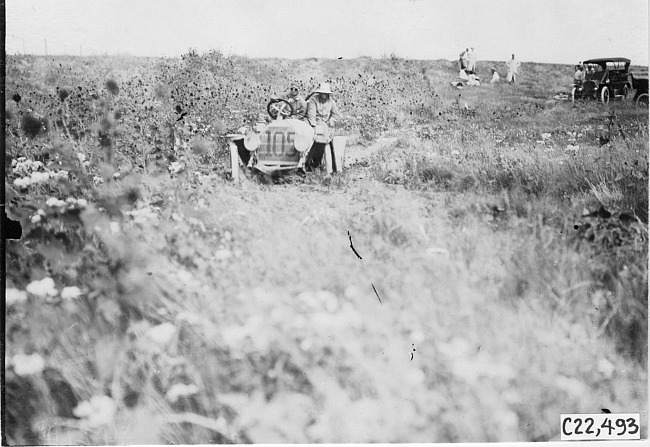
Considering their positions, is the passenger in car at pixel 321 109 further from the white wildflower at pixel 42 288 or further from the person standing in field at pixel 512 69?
the white wildflower at pixel 42 288

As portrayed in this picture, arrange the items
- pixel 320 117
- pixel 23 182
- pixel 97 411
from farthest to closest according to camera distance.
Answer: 1. pixel 320 117
2. pixel 23 182
3. pixel 97 411

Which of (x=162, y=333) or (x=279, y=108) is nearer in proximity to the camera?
(x=162, y=333)

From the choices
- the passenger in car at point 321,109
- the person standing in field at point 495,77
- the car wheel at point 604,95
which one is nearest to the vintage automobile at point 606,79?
the car wheel at point 604,95

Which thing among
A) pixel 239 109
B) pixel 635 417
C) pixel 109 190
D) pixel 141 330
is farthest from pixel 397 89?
pixel 635 417

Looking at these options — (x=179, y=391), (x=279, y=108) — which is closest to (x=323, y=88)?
(x=279, y=108)

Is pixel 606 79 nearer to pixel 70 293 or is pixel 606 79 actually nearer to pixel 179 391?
pixel 179 391

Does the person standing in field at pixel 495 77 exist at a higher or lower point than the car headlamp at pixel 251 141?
higher
